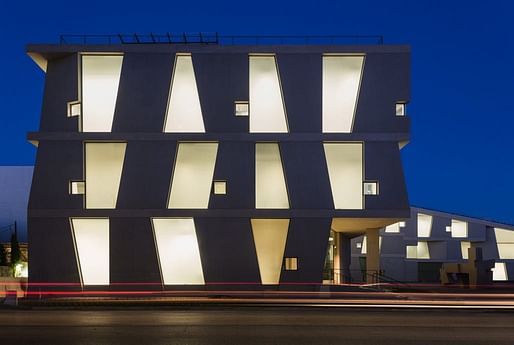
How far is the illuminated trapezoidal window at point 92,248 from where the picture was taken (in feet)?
82.2

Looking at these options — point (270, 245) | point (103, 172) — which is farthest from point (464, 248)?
point (103, 172)

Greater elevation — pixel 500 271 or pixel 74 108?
pixel 74 108

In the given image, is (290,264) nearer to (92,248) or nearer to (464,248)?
(92,248)

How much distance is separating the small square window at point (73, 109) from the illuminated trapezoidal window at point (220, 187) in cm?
756

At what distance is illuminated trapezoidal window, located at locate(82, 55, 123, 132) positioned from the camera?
83.4 ft

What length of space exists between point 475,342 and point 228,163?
1487cm

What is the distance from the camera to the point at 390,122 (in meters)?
25.0

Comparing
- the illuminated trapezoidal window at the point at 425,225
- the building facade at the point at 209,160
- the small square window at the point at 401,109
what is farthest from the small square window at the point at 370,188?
the illuminated trapezoidal window at the point at 425,225

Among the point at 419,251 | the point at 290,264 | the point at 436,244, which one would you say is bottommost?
the point at 419,251

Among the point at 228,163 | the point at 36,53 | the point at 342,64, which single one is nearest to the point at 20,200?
the point at 36,53

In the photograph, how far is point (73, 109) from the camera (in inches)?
1003

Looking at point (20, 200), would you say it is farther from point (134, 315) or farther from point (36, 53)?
point (134, 315)

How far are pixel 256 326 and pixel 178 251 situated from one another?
11.5 m

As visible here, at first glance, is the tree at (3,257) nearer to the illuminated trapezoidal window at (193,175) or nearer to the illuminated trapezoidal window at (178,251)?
the illuminated trapezoidal window at (178,251)
